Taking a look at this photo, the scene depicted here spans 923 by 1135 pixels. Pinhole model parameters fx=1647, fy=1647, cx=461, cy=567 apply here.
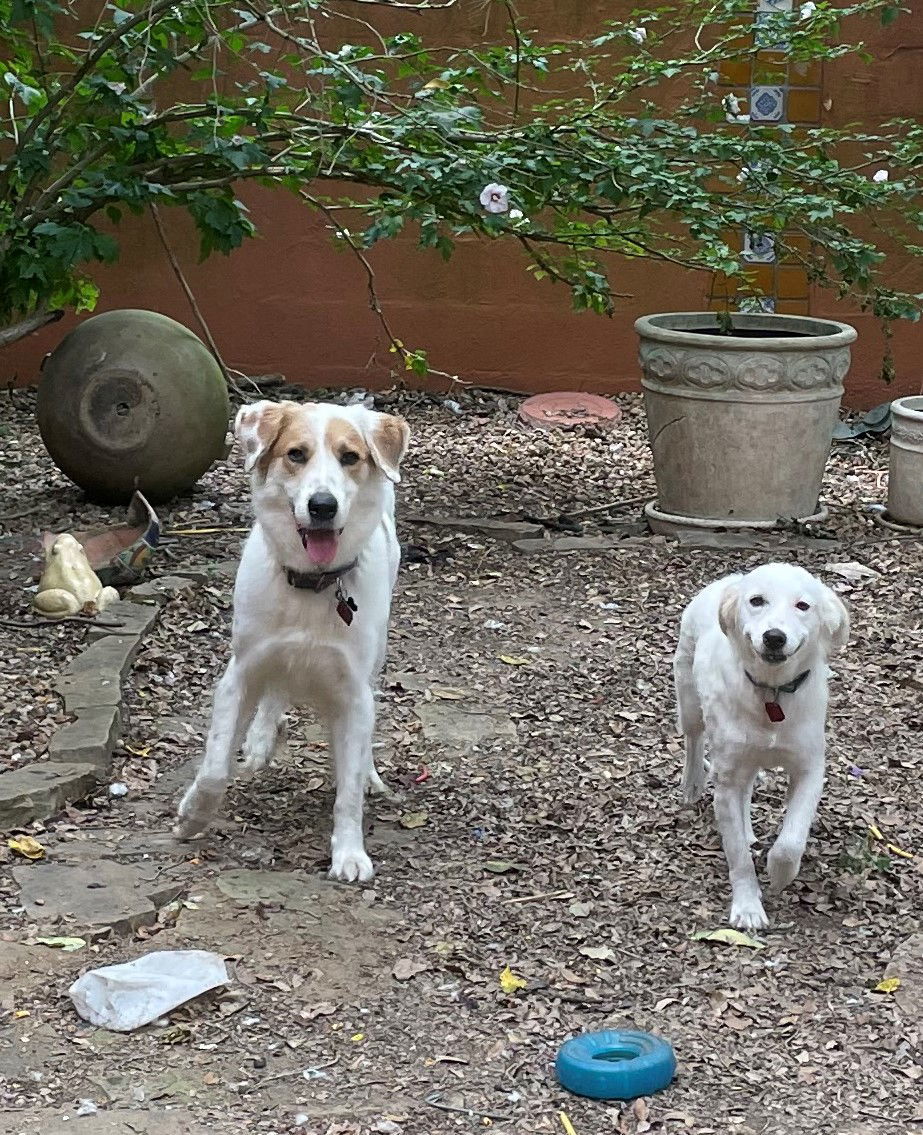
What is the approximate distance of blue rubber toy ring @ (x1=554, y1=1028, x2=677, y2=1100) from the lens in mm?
3111

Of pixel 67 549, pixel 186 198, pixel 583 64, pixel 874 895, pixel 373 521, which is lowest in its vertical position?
pixel 874 895

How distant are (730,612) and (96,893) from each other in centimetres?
161

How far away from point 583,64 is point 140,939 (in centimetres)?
468

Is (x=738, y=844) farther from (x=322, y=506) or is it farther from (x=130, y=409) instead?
(x=130, y=409)

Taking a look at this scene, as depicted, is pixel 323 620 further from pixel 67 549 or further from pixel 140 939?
pixel 67 549

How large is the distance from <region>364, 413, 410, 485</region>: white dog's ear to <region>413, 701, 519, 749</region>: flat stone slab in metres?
1.33

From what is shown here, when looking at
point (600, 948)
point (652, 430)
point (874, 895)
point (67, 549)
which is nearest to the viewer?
point (600, 948)

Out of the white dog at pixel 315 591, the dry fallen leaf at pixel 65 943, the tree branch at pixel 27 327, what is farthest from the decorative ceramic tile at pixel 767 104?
the dry fallen leaf at pixel 65 943

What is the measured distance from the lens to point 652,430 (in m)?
7.58

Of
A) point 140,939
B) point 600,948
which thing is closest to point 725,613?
point 600,948

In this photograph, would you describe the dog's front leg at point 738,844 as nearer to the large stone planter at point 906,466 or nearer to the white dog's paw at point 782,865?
the white dog's paw at point 782,865

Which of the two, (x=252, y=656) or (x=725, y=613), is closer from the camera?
(x=725, y=613)

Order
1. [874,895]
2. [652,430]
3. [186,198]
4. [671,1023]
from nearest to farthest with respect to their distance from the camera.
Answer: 1. [671,1023]
2. [874,895]
3. [186,198]
4. [652,430]

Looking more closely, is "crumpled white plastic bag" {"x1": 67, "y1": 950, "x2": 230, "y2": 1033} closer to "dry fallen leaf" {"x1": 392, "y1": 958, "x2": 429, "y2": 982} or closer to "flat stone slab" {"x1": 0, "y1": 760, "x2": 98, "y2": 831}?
"dry fallen leaf" {"x1": 392, "y1": 958, "x2": 429, "y2": 982}
